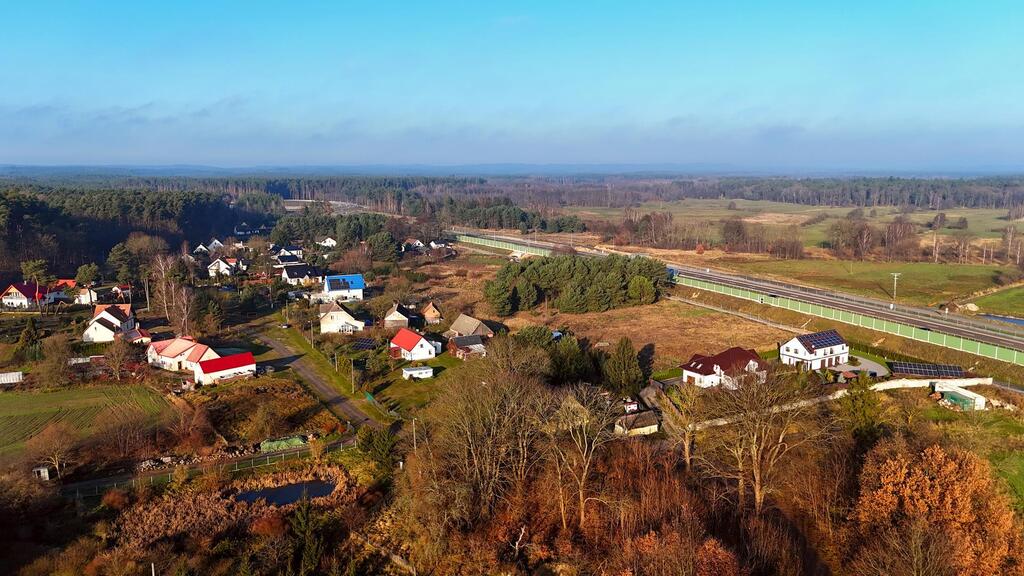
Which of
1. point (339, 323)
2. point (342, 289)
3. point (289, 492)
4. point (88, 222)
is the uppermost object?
point (88, 222)

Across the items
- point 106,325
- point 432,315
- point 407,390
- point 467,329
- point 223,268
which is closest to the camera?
point 407,390

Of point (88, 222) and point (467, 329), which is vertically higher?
point (88, 222)

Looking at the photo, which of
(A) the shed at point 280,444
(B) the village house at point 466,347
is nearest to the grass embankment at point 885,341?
(B) the village house at point 466,347

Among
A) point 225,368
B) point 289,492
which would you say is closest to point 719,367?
point 289,492

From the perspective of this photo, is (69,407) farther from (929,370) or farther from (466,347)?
(929,370)

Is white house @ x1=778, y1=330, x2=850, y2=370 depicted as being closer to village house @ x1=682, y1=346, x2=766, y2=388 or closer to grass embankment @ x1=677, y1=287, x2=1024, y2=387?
village house @ x1=682, y1=346, x2=766, y2=388
